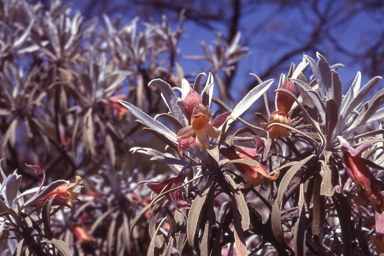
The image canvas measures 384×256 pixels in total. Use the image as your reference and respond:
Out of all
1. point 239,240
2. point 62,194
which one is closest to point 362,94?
point 239,240

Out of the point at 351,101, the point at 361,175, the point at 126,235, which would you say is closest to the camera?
the point at 361,175

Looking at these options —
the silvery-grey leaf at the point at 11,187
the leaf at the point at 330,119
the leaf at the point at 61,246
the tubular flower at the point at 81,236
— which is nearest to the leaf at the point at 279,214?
the leaf at the point at 330,119

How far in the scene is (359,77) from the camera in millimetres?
710

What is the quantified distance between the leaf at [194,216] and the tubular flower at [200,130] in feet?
0.39

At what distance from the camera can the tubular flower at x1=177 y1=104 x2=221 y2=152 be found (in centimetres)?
57

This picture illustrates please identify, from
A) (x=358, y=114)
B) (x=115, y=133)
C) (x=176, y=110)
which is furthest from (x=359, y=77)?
(x=115, y=133)

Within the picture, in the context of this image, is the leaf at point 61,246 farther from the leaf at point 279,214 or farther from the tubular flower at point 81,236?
the tubular flower at point 81,236

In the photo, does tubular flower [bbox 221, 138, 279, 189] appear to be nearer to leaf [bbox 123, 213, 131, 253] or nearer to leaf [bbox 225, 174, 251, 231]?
leaf [bbox 225, 174, 251, 231]

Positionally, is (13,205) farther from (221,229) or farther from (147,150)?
(221,229)

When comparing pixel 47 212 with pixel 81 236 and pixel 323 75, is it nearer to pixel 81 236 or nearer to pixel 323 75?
pixel 323 75

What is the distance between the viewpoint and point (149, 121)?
2.02ft

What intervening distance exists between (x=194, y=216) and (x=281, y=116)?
27cm

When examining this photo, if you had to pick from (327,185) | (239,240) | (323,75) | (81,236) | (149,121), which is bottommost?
(81,236)

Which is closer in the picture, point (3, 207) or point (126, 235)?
point (3, 207)
